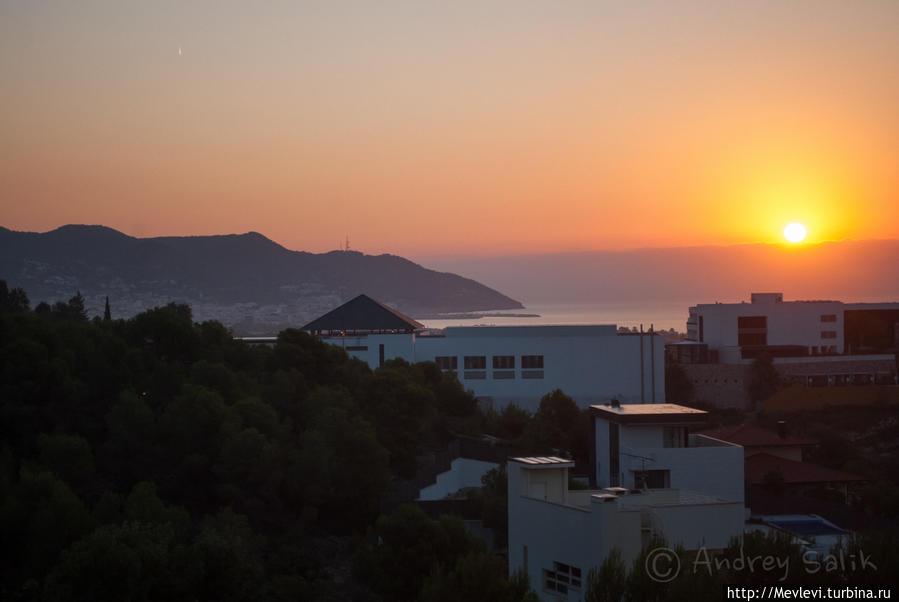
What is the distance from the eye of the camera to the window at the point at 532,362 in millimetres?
49625

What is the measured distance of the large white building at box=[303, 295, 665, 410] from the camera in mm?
49062

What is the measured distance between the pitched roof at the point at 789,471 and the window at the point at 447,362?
19.3 metres

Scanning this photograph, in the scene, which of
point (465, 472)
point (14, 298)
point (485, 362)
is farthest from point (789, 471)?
point (14, 298)

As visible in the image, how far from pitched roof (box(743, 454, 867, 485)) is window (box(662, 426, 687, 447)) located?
30.0ft

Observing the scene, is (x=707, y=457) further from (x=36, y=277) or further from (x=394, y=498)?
(x=36, y=277)

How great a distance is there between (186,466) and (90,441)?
287 cm

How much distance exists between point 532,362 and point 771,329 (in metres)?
16.3

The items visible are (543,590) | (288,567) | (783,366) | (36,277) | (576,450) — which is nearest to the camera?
(543,590)

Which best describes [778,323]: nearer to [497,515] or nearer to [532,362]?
[532,362]

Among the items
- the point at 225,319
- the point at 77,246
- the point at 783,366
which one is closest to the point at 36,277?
A: the point at 77,246

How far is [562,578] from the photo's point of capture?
15133mm

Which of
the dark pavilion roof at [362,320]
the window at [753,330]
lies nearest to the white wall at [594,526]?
the dark pavilion roof at [362,320]

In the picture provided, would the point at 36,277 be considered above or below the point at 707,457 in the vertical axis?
above

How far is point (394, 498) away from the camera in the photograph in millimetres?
27688
